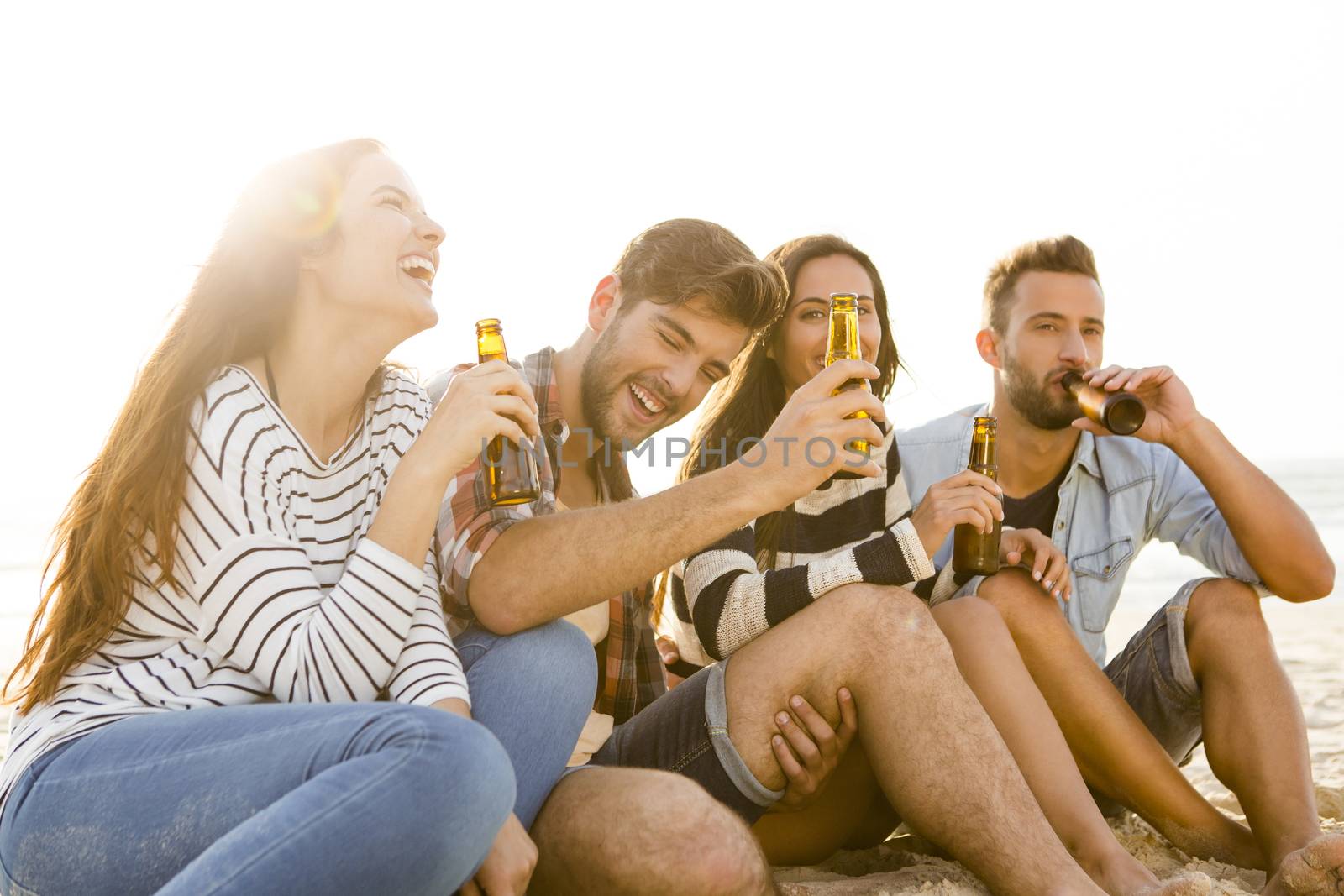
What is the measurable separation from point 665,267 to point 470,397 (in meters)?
1.16

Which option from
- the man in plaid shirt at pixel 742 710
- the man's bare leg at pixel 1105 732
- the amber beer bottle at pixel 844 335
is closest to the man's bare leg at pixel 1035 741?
the man's bare leg at pixel 1105 732

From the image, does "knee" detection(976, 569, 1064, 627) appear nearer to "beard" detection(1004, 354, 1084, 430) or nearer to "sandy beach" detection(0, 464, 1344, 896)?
"sandy beach" detection(0, 464, 1344, 896)

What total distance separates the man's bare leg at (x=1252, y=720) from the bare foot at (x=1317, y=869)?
0.11 feet

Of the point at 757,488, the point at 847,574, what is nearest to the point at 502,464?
the point at 757,488

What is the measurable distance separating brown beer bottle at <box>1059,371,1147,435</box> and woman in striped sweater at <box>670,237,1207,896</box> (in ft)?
1.88

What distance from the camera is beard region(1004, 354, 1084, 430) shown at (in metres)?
3.69

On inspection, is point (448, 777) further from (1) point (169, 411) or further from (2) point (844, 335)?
(2) point (844, 335)

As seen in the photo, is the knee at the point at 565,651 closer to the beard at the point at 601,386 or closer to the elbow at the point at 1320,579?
the beard at the point at 601,386

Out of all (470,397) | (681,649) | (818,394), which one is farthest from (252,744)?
(681,649)

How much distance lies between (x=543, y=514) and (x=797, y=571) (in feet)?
2.10

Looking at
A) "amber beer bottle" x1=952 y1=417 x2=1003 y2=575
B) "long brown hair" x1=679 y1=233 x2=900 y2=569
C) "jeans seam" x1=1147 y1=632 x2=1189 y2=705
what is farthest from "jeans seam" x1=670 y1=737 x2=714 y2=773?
"jeans seam" x1=1147 y1=632 x2=1189 y2=705

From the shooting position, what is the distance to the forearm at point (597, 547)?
92.7 inches

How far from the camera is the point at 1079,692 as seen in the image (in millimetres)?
2820

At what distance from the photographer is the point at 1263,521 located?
10.2 feet
